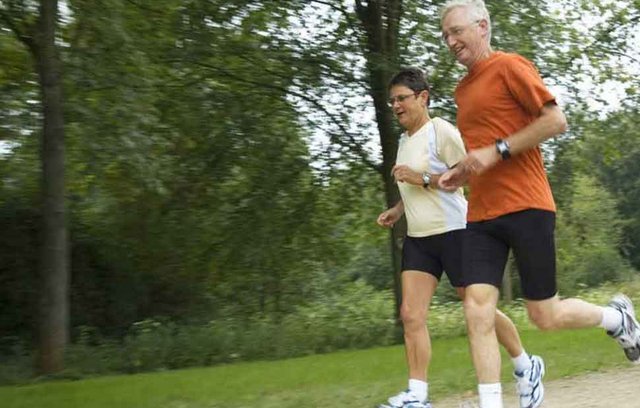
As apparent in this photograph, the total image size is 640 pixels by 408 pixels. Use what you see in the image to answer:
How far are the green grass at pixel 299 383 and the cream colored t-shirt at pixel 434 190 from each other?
4.71 ft

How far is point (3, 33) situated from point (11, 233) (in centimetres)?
373

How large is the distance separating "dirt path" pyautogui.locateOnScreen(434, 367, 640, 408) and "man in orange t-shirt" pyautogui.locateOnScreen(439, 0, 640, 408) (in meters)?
1.27

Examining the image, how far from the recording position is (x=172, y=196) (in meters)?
15.5

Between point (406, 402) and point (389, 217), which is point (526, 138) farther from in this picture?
point (406, 402)

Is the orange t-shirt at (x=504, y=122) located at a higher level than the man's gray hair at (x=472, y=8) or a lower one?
lower

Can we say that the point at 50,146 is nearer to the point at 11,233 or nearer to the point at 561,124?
the point at 11,233

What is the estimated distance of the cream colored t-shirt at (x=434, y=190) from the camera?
5902 mm

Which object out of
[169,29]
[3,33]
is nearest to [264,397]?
[3,33]

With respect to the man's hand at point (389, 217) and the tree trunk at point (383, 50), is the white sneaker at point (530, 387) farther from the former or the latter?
the tree trunk at point (383, 50)

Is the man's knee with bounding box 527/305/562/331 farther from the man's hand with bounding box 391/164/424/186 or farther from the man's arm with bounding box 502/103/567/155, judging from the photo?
the man's hand with bounding box 391/164/424/186

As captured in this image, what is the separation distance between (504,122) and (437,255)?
125 cm

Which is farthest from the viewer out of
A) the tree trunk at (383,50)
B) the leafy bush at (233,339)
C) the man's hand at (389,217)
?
the tree trunk at (383,50)

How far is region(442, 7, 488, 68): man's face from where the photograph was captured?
5000 millimetres

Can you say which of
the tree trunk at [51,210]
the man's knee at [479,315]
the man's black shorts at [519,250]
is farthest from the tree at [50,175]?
the man's knee at [479,315]
